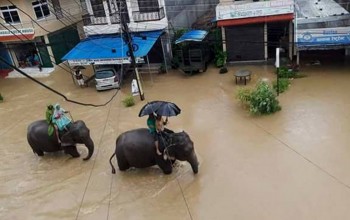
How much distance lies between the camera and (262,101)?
12.7 metres

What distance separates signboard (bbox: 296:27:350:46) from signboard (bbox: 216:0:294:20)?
1281mm

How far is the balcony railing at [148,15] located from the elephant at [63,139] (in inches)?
306

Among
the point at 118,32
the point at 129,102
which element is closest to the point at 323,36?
the point at 129,102

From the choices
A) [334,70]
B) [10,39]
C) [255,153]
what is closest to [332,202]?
[255,153]

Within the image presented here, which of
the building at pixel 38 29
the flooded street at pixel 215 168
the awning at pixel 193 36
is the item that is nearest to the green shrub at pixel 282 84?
the flooded street at pixel 215 168

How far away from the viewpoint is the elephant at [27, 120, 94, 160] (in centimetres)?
1110

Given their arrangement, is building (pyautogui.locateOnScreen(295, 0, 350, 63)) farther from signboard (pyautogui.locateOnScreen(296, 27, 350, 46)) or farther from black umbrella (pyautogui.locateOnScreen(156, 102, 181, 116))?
black umbrella (pyautogui.locateOnScreen(156, 102, 181, 116))

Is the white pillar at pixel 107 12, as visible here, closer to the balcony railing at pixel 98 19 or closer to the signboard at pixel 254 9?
the balcony railing at pixel 98 19

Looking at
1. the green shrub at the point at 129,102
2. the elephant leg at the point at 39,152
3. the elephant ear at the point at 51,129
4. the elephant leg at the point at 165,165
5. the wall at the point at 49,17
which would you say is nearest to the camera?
the elephant leg at the point at 165,165

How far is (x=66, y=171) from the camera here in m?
11.3

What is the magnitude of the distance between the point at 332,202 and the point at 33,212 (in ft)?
24.7

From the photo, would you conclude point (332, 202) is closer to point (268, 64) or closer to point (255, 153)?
point (255, 153)

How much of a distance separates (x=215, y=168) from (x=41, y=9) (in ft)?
48.9

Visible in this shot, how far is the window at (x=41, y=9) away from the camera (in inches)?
790
